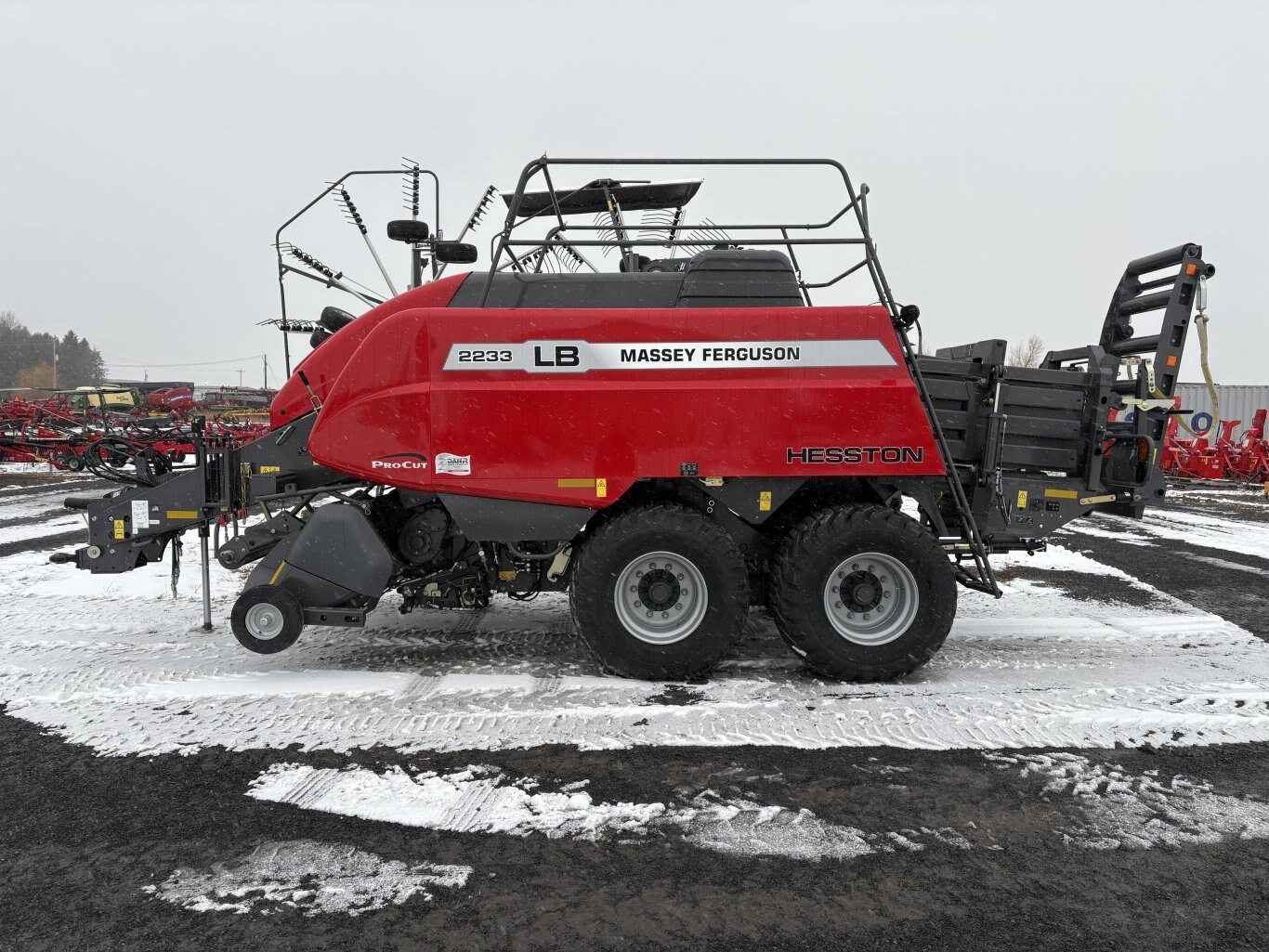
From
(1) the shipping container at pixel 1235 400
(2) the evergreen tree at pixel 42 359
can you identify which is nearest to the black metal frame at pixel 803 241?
(1) the shipping container at pixel 1235 400

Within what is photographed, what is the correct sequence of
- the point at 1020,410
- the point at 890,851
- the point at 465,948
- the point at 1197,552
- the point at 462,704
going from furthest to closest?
1. the point at 1197,552
2. the point at 1020,410
3. the point at 462,704
4. the point at 890,851
5. the point at 465,948

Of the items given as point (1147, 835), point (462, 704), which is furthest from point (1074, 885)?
point (462, 704)

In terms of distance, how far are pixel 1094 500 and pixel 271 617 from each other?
16.1ft

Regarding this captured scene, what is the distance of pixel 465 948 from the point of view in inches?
87.0

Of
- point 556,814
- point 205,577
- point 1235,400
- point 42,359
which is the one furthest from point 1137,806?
point 42,359

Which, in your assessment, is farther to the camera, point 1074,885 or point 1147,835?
point 1147,835

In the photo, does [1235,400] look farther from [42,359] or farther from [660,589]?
[42,359]

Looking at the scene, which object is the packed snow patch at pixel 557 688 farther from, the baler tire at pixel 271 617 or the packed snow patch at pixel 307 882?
the packed snow patch at pixel 307 882

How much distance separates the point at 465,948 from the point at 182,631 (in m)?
3.98

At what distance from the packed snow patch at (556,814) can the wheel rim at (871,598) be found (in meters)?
1.56

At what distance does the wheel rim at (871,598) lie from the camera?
169 inches

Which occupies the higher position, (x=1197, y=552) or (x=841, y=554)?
(x=841, y=554)

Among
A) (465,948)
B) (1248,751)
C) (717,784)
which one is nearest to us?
(465,948)

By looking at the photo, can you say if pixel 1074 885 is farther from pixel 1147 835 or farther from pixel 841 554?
pixel 841 554
